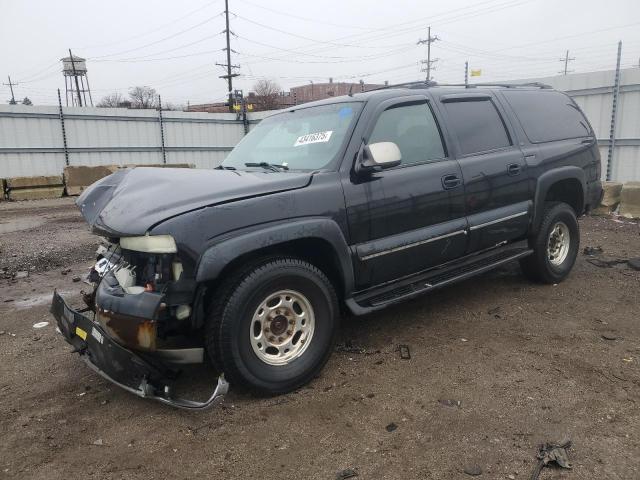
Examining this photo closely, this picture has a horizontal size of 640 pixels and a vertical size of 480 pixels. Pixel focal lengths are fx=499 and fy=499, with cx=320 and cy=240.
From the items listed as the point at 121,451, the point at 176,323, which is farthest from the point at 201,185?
the point at 121,451

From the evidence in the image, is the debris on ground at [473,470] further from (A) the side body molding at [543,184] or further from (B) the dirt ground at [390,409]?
(A) the side body molding at [543,184]

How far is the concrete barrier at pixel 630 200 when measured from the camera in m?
8.50

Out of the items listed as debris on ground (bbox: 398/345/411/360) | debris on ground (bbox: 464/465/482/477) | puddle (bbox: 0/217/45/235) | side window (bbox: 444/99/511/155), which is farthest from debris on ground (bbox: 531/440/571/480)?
puddle (bbox: 0/217/45/235)

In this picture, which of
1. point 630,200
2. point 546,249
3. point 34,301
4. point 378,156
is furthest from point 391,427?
point 630,200

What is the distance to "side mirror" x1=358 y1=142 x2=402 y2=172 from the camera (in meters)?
3.41

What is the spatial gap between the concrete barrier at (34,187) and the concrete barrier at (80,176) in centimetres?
23

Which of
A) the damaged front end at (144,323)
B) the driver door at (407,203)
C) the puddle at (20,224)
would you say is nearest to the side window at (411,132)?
the driver door at (407,203)

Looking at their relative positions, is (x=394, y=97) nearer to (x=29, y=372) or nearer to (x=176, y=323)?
(x=176, y=323)

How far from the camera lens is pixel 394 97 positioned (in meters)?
3.94

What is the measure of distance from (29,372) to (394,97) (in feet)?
11.4

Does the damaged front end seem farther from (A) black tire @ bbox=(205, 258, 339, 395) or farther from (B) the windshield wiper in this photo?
(B) the windshield wiper

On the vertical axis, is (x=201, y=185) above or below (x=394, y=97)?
below

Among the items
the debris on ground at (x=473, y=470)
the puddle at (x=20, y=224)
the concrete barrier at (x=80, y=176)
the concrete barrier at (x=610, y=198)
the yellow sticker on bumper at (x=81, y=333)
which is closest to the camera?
the debris on ground at (x=473, y=470)

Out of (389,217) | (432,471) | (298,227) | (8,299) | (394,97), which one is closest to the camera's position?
(432,471)
